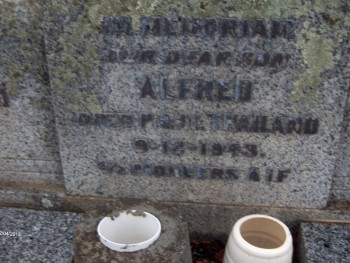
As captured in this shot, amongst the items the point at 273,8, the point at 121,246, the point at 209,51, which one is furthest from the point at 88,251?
the point at 273,8

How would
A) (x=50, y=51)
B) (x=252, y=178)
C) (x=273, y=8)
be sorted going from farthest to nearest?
(x=252, y=178), (x=50, y=51), (x=273, y=8)

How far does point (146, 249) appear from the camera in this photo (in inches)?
66.4

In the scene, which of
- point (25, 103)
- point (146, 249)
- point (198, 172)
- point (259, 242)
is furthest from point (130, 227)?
point (25, 103)

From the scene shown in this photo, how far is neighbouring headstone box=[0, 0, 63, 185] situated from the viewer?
183 centimetres

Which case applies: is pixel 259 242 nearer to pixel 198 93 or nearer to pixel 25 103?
pixel 198 93

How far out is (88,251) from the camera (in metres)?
1.69

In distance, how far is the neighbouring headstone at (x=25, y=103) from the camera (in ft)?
6.02

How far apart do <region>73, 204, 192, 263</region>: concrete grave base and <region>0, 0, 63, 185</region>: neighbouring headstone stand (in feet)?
1.52

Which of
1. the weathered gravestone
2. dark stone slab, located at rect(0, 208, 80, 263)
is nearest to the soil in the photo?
the weathered gravestone

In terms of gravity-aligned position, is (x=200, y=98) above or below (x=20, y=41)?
below

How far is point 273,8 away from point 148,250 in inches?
38.2

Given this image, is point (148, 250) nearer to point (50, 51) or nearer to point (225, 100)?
point (225, 100)

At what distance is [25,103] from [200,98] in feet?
2.49

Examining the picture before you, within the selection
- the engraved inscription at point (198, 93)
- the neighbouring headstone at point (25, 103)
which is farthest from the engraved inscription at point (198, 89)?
the neighbouring headstone at point (25, 103)
